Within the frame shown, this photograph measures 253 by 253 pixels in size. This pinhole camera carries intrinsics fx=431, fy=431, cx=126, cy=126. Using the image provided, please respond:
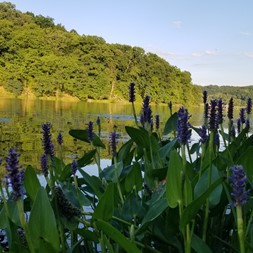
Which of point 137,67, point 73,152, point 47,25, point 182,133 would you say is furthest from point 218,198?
point 47,25

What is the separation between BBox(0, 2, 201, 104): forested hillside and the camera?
61.4m

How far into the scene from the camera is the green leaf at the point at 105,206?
52.4 inches

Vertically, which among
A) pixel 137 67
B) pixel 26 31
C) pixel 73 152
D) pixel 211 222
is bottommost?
pixel 73 152

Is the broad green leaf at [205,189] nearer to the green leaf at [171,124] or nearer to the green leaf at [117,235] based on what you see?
the green leaf at [117,235]

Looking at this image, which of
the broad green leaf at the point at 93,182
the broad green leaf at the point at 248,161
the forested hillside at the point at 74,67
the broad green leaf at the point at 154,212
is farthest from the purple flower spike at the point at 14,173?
the forested hillside at the point at 74,67

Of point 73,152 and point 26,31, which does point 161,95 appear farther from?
point 73,152

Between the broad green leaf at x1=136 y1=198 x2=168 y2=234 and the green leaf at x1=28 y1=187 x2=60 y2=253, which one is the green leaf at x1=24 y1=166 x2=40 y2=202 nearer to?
the green leaf at x1=28 y1=187 x2=60 y2=253

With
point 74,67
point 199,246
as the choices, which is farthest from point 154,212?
point 74,67

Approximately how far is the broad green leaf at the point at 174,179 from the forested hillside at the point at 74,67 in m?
54.2

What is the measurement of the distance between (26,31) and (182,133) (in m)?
68.4

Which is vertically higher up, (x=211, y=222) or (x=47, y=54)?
(x=47, y=54)

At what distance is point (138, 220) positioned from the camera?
184 cm

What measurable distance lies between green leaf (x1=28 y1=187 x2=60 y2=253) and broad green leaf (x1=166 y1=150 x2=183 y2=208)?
378 mm

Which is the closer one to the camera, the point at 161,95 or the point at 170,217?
the point at 170,217
